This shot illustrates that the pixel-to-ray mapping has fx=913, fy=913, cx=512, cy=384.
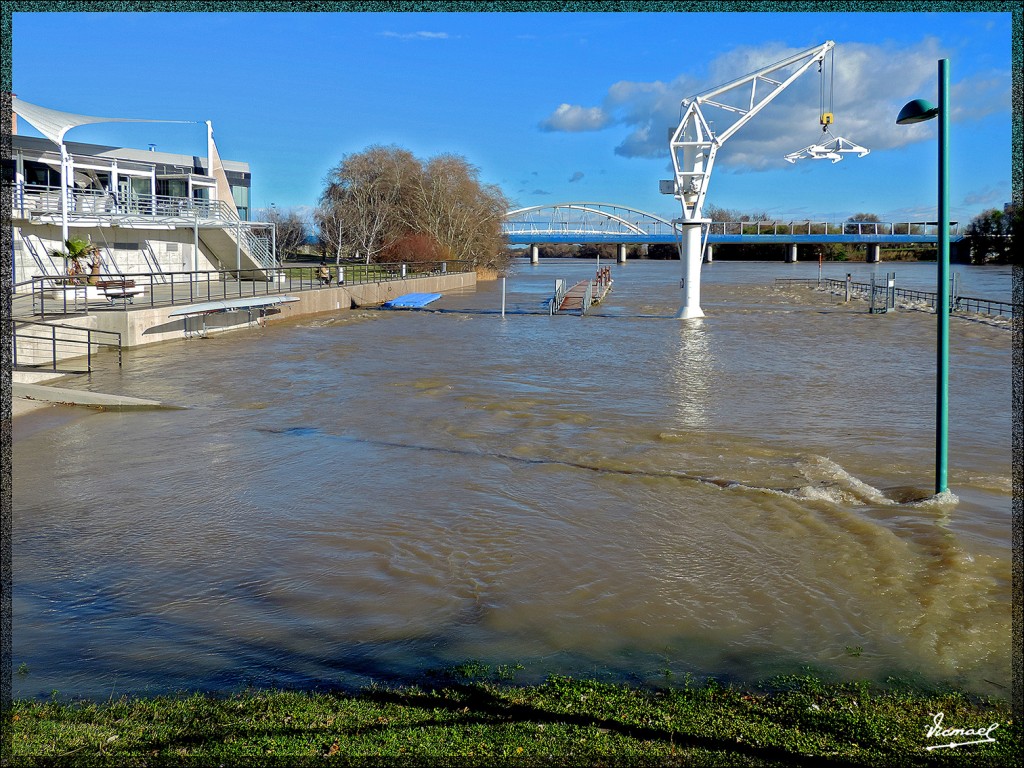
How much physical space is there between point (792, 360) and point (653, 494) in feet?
54.7

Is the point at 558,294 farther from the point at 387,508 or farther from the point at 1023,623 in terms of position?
the point at 1023,623

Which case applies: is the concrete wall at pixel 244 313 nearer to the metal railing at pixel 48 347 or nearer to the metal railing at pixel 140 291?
the metal railing at pixel 140 291

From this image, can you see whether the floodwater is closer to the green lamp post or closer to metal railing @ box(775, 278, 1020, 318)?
the green lamp post

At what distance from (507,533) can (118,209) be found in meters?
33.9

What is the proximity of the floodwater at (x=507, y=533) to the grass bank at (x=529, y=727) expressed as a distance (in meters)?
0.62

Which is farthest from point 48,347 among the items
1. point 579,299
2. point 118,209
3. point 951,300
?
point 951,300

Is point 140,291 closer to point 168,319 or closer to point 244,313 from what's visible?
point 168,319

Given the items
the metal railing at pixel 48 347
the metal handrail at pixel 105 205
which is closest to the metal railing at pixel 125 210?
the metal handrail at pixel 105 205

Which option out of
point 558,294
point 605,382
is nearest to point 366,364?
point 605,382

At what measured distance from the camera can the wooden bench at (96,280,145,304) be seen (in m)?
28.6

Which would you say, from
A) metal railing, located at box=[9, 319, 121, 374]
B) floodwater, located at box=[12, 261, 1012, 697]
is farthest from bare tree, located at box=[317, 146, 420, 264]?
floodwater, located at box=[12, 261, 1012, 697]

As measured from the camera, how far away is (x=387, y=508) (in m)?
10.9

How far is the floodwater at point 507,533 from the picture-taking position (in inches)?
263

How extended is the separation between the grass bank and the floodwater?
24.4 inches
